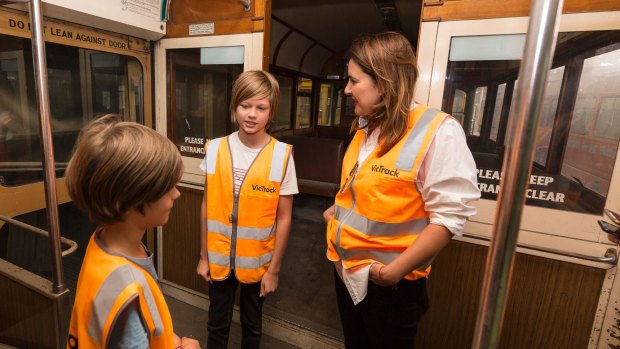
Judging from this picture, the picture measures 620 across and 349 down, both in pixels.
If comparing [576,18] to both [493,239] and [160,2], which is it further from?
[160,2]

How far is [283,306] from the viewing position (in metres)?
2.92

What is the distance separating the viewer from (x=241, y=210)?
1.77m

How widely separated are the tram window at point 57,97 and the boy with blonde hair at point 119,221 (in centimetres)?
166

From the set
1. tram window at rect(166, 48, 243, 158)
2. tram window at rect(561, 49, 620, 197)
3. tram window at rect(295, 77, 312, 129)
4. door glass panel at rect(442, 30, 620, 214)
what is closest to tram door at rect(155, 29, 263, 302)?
tram window at rect(166, 48, 243, 158)

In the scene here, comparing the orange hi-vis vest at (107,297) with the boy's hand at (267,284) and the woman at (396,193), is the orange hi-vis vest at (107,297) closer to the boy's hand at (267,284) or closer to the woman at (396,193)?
the woman at (396,193)

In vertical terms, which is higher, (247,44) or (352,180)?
(247,44)

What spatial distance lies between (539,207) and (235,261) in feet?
5.28

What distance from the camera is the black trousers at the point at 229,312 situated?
1867mm

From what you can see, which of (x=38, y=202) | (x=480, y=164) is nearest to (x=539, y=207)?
(x=480, y=164)

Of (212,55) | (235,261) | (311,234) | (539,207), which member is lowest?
(311,234)

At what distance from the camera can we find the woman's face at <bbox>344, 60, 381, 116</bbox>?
50.8 inches

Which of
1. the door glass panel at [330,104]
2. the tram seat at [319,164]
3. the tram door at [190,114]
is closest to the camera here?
the tram door at [190,114]

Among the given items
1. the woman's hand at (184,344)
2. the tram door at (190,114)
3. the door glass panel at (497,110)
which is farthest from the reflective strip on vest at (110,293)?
the tram door at (190,114)

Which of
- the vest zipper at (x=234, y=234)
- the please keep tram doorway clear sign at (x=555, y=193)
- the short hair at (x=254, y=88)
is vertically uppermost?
the short hair at (x=254, y=88)
